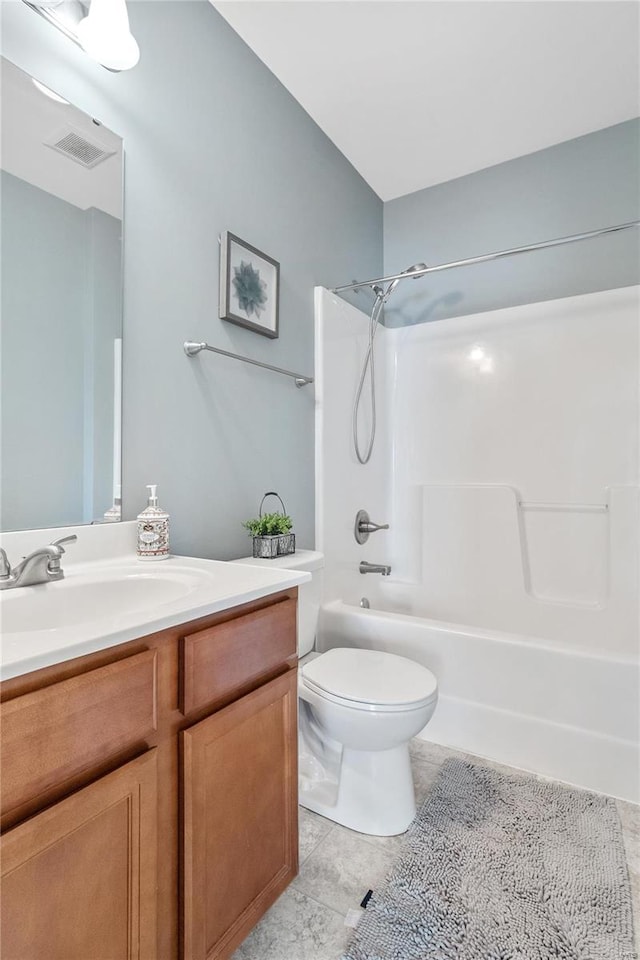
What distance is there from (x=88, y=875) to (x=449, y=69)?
103 inches

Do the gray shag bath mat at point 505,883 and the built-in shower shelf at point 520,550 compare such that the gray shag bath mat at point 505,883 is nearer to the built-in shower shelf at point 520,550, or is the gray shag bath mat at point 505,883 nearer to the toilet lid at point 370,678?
the toilet lid at point 370,678

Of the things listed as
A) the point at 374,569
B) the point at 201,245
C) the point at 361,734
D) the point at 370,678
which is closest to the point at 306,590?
the point at 370,678

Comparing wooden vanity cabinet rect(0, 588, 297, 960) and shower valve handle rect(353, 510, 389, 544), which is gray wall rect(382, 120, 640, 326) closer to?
shower valve handle rect(353, 510, 389, 544)

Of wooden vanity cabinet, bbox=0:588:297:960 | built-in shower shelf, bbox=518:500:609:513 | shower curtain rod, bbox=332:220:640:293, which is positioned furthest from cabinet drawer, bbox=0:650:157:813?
built-in shower shelf, bbox=518:500:609:513

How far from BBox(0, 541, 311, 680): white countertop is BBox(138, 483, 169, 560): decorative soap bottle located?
0.03 m

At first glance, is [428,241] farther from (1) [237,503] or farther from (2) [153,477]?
(2) [153,477]

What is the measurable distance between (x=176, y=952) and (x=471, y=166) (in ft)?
10.2

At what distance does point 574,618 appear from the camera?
2174 mm

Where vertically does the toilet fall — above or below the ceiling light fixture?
below

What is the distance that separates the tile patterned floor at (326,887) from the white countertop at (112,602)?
2.57ft

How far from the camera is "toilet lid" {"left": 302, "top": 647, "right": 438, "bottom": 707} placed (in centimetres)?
134

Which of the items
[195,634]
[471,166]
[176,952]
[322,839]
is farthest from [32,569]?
[471,166]

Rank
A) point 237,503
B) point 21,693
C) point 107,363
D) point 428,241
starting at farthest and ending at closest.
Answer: point 428,241 → point 237,503 → point 107,363 → point 21,693

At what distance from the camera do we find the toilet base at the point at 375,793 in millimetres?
1391
